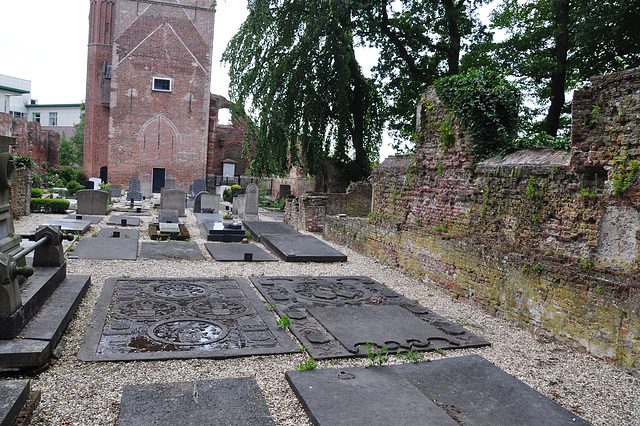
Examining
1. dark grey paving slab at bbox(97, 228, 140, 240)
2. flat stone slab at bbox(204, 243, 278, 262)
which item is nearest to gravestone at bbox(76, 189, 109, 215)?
dark grey paving slab at bbox(97, 228, 140, 240)

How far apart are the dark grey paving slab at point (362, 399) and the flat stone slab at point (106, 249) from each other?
6.43 m

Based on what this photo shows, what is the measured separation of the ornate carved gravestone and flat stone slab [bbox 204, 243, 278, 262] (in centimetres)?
354

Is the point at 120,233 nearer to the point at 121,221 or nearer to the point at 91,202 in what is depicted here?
the point at 121,221

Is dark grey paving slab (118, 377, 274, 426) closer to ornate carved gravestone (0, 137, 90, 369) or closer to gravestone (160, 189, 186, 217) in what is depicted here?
ornate carved gravestone (0, 137, 90, 369)

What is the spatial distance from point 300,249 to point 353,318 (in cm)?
492

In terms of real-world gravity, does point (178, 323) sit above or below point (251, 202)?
below

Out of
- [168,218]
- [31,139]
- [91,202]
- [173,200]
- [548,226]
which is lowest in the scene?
[168,218]

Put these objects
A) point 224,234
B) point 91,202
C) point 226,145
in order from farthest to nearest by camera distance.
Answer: point 226,145 → point 91,202 → point 224,234

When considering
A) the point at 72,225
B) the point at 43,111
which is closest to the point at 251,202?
the point at 72,225

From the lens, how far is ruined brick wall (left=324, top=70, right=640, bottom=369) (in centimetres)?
530

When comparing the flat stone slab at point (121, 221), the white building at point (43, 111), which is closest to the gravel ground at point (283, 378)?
the flat stone slab at point (121, 221)

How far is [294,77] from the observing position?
1662 centimetres

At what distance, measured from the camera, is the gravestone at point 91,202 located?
53.3 ft

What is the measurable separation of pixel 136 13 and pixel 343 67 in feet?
68.2
